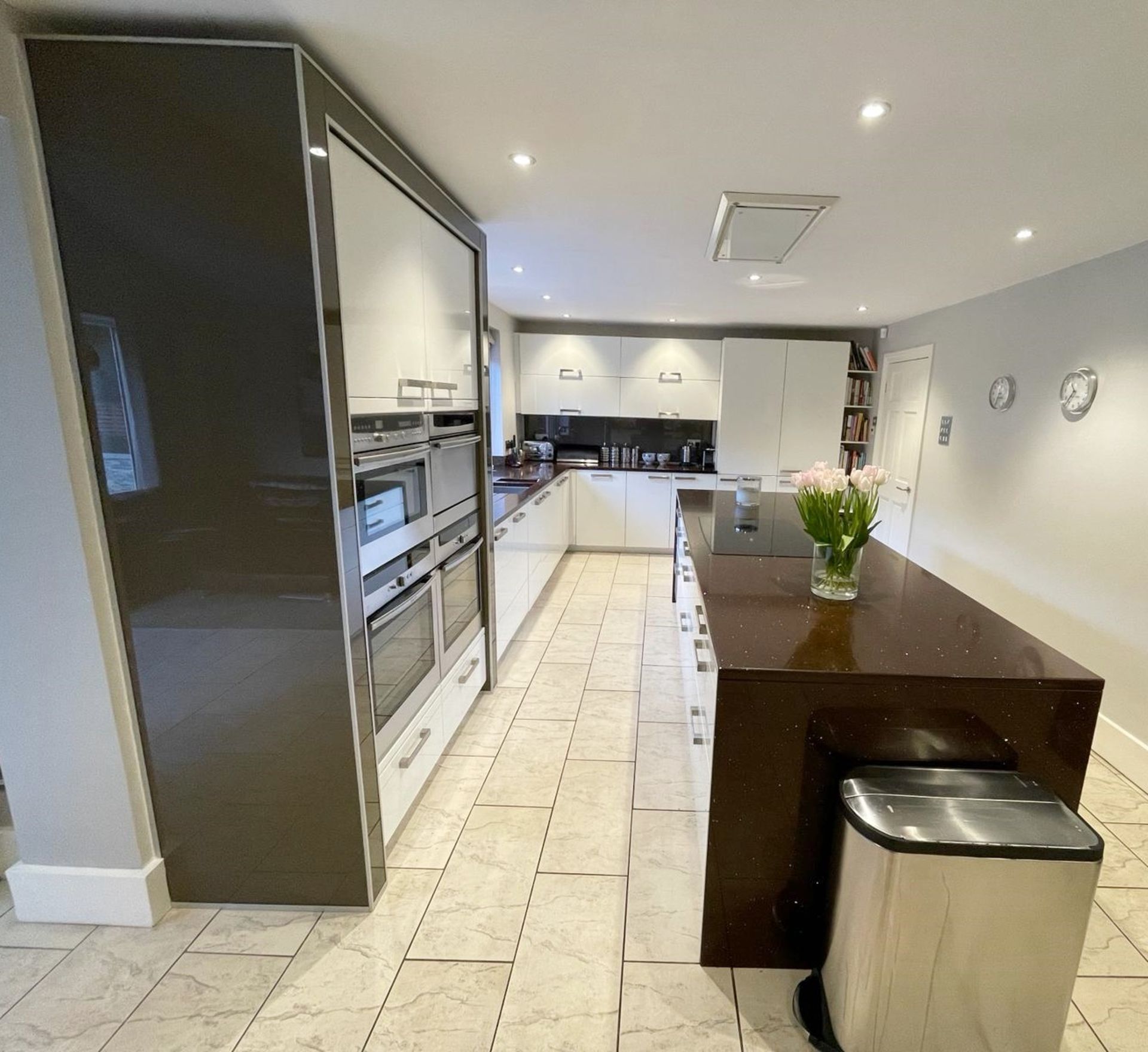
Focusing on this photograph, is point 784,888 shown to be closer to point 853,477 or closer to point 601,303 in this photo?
point 853,477

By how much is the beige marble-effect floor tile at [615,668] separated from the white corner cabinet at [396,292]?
1.67m

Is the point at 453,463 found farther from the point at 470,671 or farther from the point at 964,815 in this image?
the point at 964,815

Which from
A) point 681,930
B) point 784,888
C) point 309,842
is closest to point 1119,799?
point 784,888

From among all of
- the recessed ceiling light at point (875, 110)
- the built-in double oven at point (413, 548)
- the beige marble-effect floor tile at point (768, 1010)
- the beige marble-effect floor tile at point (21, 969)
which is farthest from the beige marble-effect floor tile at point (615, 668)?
the recessed ceiling light at point (875, 110)

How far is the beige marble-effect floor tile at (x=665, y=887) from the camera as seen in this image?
4.88 feet

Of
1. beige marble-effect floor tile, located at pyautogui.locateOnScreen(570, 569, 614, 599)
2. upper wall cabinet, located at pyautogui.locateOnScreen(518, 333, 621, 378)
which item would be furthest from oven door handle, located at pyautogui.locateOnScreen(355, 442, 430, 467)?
upper wall cabinet, located at pyautogui.locateOnScreen(518, 333, 621, 378)

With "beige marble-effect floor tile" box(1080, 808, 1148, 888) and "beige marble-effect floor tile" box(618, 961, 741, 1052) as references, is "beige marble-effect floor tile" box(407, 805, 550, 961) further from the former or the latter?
"beige marble-effect floor tile" box(1080, 808, 1148, 888)

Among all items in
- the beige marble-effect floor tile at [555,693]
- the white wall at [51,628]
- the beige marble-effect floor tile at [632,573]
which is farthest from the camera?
the beige marble-effect floor tile at [632,573]

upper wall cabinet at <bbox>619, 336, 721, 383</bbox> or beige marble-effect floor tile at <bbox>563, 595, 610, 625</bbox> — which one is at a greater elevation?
upper wall cabinet at <bbox>619, 336, 721, 383</bbox>

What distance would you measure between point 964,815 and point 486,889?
1335 millimetres

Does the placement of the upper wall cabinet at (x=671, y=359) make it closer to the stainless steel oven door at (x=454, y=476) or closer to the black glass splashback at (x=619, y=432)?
the black glass splashback at (x=619, y=432)

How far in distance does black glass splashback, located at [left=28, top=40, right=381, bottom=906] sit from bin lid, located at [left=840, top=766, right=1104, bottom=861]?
1.31m

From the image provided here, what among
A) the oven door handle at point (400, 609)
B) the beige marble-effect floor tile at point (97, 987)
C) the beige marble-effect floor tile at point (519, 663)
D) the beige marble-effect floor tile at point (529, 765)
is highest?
the oven door handle at point (400, 609)

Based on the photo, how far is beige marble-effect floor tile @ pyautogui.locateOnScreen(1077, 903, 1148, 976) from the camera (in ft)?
4.71
